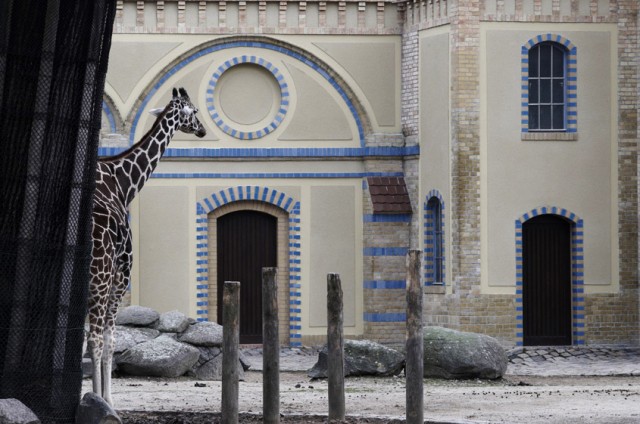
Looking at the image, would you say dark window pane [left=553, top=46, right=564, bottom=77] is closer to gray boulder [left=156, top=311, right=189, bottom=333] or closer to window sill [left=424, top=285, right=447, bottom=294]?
window sill [left=424, top=285, right=447, bottom=294]

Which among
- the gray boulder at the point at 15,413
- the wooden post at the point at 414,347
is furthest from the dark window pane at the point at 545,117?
the gray boulder at the point at 15,413

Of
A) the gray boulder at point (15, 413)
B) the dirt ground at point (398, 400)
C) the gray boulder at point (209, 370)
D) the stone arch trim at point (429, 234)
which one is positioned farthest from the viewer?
the stone arch trim at point (429, 234)

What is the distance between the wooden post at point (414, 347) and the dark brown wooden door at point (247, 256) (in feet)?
53.0

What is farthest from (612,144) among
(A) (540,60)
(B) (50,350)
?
(B) (50,350)

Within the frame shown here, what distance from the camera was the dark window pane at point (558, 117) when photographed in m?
27.7

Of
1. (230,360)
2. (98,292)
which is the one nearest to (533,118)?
(98,292)

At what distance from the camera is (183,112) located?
17766 millimetres

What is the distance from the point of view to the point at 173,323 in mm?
22203

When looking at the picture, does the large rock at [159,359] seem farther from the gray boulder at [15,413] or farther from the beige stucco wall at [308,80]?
the gray boulder at [15,413]

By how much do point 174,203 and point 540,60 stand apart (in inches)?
312

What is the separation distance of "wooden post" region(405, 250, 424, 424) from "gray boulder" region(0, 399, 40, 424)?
3525mm

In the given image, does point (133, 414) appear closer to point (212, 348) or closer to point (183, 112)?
point (183, 112)

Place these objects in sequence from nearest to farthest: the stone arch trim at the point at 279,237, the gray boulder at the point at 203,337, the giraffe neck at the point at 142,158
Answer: the giraffe neck at the point at 142,158
the gray boulder at the point at 203,337
the stone arch trim at the point at 279,237

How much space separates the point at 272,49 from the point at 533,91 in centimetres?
551
